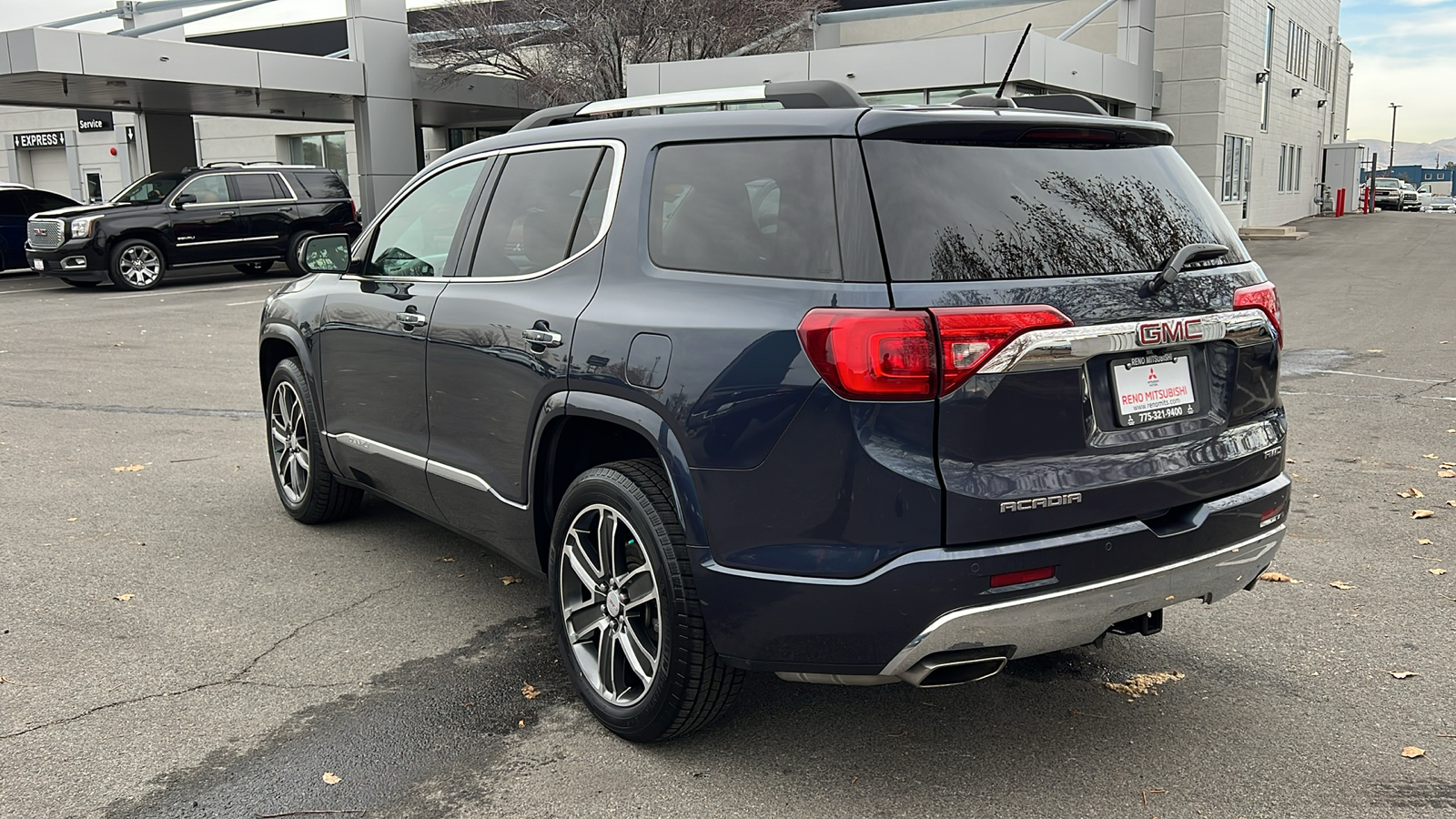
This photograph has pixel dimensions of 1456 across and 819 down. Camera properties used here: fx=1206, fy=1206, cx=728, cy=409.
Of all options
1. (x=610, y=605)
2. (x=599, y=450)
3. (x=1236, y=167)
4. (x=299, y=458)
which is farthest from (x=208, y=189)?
(x=1236, y=167)

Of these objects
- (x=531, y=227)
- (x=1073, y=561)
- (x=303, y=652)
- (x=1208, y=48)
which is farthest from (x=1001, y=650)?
(x=1208, y=48)

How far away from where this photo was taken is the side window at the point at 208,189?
19.8 metres

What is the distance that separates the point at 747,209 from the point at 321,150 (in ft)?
128

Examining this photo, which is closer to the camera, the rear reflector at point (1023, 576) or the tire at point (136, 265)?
the rear reflector at point (1023, 576)

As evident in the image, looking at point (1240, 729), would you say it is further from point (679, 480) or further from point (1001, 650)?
point (679, 480)

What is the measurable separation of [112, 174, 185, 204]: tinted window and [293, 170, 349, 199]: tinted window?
1996 mm

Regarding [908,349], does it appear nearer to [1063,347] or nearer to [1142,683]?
[1063,347]

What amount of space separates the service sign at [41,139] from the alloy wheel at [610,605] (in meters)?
48.2

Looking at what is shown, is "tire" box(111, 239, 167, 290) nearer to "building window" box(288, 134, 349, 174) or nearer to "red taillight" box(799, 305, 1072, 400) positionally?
"red taillight" box(799, 305, 1072, 400)

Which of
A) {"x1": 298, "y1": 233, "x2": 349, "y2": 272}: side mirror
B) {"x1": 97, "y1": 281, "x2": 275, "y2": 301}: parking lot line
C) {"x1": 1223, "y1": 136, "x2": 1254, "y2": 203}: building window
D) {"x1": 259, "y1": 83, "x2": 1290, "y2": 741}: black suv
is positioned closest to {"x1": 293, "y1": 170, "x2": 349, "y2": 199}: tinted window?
{"x1": 97, "y1": 281, "x2": 275, "y2": 301}: parking lot line

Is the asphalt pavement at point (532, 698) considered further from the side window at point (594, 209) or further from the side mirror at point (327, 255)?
the side window at point (594, 209)

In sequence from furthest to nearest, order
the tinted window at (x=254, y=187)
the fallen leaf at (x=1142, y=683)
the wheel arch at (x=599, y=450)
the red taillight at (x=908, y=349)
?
the tinted window at (x=254, y=187)
the fallen leaf at (x=1142, y=683)
the wheel arch at (x=599, y=450)
the red taillight at (x=908, y=349)

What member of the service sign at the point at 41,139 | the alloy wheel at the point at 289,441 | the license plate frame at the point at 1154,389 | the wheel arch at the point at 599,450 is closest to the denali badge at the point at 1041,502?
the license plate frame at the point at 1154,389

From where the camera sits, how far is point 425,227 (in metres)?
4.82
